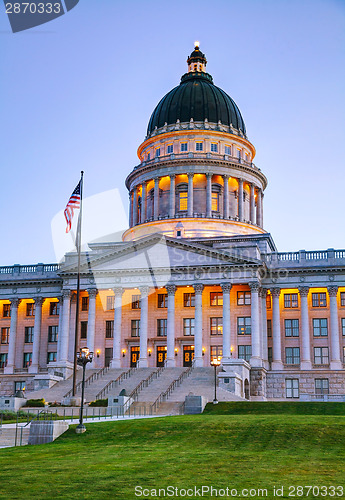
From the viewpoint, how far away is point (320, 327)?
70.1 metres

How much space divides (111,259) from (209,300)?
11451 mm

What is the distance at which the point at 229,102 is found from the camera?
9506 centimetres

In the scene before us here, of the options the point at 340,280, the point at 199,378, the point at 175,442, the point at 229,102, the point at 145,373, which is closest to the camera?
the point at 175,442

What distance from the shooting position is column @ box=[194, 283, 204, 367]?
66831 mm

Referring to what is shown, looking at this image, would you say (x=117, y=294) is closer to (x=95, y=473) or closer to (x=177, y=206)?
(x=177, y=206)

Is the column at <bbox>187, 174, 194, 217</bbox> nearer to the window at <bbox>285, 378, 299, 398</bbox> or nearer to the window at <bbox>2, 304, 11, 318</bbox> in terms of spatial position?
the window at <bbox>2, 304, 11, 318</bbox>

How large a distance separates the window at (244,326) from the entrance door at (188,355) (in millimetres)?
5400

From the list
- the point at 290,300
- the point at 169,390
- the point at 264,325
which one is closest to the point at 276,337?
the point at 264,325

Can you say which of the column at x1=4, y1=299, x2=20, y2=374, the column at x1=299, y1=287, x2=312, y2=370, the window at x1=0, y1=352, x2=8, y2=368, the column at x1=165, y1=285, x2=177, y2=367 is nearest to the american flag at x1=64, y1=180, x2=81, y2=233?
the column at x1=165, y1=285, x2=177, y2=367

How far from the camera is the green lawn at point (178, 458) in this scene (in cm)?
1855

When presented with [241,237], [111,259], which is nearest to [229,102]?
[241,237]

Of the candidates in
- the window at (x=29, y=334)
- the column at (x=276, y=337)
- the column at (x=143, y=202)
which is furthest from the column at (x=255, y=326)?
the window at (x=29, y=334)

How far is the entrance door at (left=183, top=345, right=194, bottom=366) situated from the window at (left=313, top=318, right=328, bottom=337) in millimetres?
13007

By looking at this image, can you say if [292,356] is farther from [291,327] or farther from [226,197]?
[226,197]
